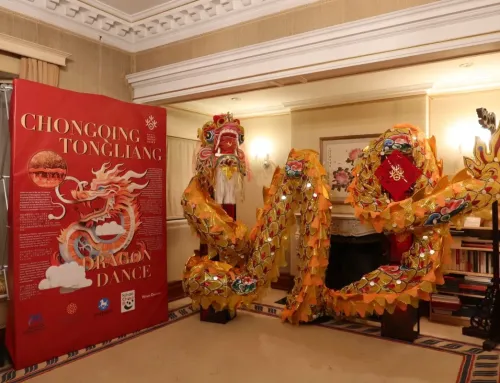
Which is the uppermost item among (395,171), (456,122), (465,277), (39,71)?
(39,71)

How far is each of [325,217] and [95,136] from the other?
1922 millimetres

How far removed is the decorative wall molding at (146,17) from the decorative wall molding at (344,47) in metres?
0.29

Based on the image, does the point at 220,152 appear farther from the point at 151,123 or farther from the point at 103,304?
the point at 103,304

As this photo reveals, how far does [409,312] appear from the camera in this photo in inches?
121

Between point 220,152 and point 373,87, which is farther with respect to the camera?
point 373,87

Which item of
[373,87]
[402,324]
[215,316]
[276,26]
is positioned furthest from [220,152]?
[402,324]

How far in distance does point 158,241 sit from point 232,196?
76 centimetres

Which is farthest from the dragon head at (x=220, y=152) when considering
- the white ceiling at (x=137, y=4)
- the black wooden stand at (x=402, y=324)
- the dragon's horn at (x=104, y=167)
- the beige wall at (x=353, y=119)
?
the black wooden stand at (x=402, y=324)

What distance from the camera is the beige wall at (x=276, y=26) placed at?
2562 millimetres

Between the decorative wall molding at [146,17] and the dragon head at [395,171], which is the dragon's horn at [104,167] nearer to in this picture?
the decorative wall molding at [146,17]

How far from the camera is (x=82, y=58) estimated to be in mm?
3451

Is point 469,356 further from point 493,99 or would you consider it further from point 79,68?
point 79,68

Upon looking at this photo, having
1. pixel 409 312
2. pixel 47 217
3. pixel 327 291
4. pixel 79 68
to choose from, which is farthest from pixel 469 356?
pixel 79 68

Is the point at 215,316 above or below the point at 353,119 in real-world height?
below
